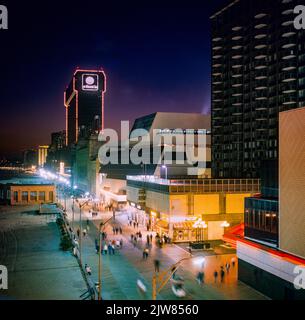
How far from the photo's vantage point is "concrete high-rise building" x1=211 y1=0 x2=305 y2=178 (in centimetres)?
7569

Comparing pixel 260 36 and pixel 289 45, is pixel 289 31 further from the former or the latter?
pixel 260 36

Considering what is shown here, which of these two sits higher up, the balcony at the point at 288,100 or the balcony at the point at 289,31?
the balcony at the point at 289,31

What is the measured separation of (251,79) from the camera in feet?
283

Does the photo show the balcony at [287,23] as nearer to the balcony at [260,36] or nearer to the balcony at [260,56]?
the balcony at [260,36]

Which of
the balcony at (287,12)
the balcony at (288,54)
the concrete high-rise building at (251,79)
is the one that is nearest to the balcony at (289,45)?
the concrete high-rise building at (251,79)

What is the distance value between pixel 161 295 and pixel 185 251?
1501cm

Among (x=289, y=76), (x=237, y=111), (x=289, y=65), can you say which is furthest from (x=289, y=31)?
(x=237, y=111)

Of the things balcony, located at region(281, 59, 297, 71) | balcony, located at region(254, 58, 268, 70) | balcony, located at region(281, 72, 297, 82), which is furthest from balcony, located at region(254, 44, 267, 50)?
balcony, located at region(281, 72, 297, 82)

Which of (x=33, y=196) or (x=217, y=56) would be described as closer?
(x=217, y=56)

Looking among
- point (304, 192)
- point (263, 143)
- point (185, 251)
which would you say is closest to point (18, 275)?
point (185, 251)

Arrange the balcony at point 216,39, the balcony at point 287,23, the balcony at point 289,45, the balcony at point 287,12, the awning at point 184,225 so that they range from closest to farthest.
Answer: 1. the awning at point 184,225
2. the balcony at point 289,45
3. the balcony at point 287,23
4. the balcony at point 287,12
5. the balcony at point 216,39

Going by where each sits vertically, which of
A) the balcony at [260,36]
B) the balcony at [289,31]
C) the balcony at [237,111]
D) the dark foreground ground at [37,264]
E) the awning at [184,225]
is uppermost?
the balcony at [260,36]

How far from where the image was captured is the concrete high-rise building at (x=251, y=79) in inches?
2980

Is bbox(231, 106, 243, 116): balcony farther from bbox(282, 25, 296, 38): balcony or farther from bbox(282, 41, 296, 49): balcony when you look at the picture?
bbox(282, 25, 296, 38): balcony
